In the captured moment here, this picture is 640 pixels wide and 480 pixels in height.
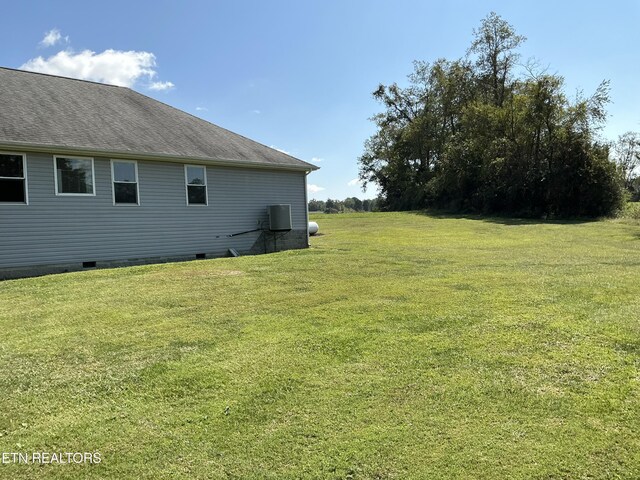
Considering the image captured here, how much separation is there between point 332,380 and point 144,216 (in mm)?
8938

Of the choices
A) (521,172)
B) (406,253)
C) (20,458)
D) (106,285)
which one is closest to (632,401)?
(20,458)

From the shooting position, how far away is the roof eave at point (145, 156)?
885 cm

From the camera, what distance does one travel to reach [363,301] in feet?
18.2

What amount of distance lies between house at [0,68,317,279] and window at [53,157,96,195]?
2 centimetres

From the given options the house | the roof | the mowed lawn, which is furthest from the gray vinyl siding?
the mowed lawn

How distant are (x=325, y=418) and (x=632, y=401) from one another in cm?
192

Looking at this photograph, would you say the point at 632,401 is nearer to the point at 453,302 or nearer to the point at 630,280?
the point at 453,302

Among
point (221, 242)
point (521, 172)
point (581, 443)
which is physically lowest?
point (581, 443)

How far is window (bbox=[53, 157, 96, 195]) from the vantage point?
31.3ft

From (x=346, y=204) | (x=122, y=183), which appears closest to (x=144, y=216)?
(x=122, y=183)

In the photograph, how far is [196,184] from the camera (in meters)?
11.8

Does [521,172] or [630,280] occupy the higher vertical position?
[521,172]

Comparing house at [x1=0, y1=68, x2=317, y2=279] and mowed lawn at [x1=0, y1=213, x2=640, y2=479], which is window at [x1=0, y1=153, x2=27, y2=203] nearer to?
house at [x1=0, y1=68, x2=317, y2=279]

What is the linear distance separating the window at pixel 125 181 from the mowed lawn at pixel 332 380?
4.72 meters
